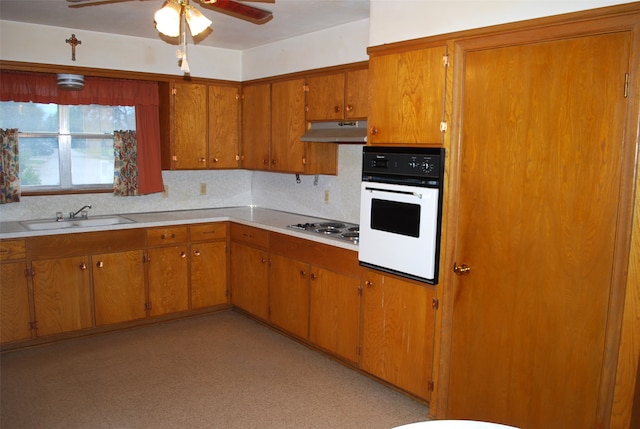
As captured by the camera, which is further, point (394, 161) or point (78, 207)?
point (78, 207)

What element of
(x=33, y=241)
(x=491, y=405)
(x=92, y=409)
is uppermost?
(x=33, y=241)

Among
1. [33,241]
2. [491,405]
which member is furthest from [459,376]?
[33,241]

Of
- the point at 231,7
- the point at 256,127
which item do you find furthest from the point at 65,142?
the point at 231,7

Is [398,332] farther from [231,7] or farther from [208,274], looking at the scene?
[208,274]

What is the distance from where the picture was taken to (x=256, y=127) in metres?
5.02

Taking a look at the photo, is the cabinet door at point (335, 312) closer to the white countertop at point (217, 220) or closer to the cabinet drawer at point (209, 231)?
the white countertop at point (217, 220)

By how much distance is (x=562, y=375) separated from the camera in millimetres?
2477

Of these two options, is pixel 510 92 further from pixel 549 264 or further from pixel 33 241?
pixel 33 241

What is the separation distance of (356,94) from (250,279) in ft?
6.45

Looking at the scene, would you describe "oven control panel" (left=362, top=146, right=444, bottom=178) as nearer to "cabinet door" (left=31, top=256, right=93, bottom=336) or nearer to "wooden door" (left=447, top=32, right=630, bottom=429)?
"wooden door" (left=447, top=32, right=630, bottom=429)

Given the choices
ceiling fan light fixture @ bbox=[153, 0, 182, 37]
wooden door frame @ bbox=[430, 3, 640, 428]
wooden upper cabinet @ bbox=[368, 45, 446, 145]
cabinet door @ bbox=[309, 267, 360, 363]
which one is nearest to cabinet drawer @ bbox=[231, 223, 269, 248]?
cabinet door @ bbox=[309, 267, 360, 363]

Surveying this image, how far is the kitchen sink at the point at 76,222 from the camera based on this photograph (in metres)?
4.34

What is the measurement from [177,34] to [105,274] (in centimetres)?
264

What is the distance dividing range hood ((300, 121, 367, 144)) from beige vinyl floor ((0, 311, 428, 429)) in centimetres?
168
